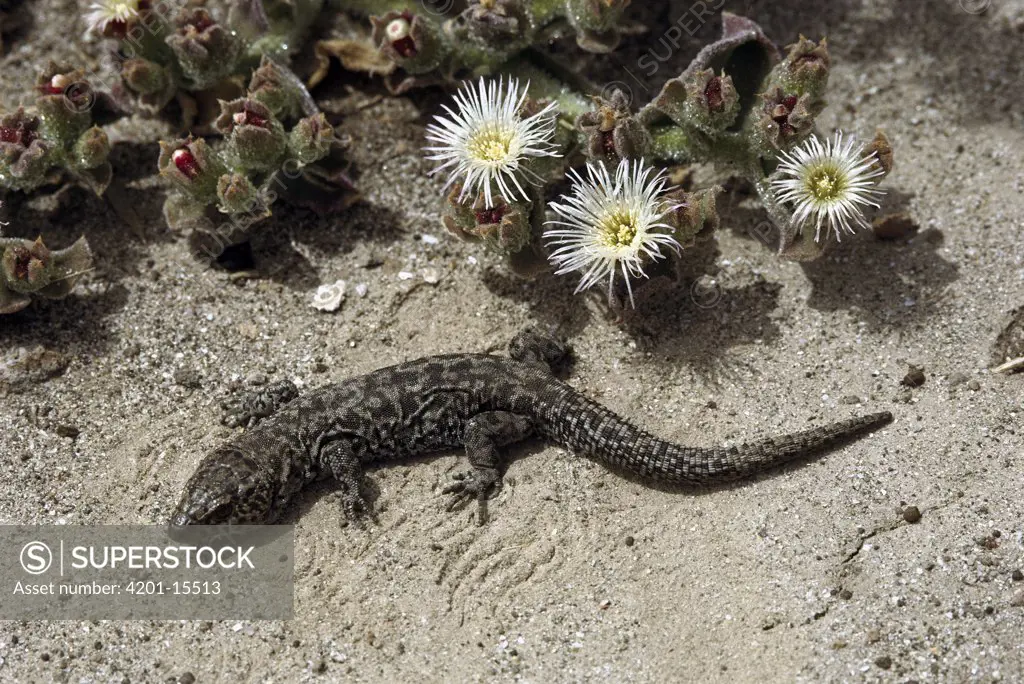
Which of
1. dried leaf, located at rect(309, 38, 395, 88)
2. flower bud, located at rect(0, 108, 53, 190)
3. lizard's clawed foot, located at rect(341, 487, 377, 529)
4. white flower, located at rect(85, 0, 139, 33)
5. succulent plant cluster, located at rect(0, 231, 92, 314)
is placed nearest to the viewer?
lizard's clawed foot, located at rect(341, 487, 377, 529)

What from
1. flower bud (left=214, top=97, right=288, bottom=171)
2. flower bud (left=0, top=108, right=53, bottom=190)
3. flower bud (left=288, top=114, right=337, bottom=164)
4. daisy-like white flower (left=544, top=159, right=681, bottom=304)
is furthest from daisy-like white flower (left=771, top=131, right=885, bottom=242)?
flower bud (left=0, top=108, right=53, bottom=190)

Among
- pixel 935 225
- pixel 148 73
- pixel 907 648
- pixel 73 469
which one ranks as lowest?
pixel 907 648

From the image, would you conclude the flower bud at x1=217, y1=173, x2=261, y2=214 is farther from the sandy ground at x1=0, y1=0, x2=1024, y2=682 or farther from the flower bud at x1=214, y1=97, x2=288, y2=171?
the sandy ground at x1=0, y1=0, x2=1024, y2=682

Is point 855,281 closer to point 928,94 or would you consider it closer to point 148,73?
point 928,94

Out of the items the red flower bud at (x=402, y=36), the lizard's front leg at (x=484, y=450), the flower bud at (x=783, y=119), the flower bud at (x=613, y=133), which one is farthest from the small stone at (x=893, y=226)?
the red flower bud at (x=402, y=36)

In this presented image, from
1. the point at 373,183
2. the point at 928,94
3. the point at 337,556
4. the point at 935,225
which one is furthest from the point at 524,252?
the point at 928,94

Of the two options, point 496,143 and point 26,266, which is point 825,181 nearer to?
point 496,143
